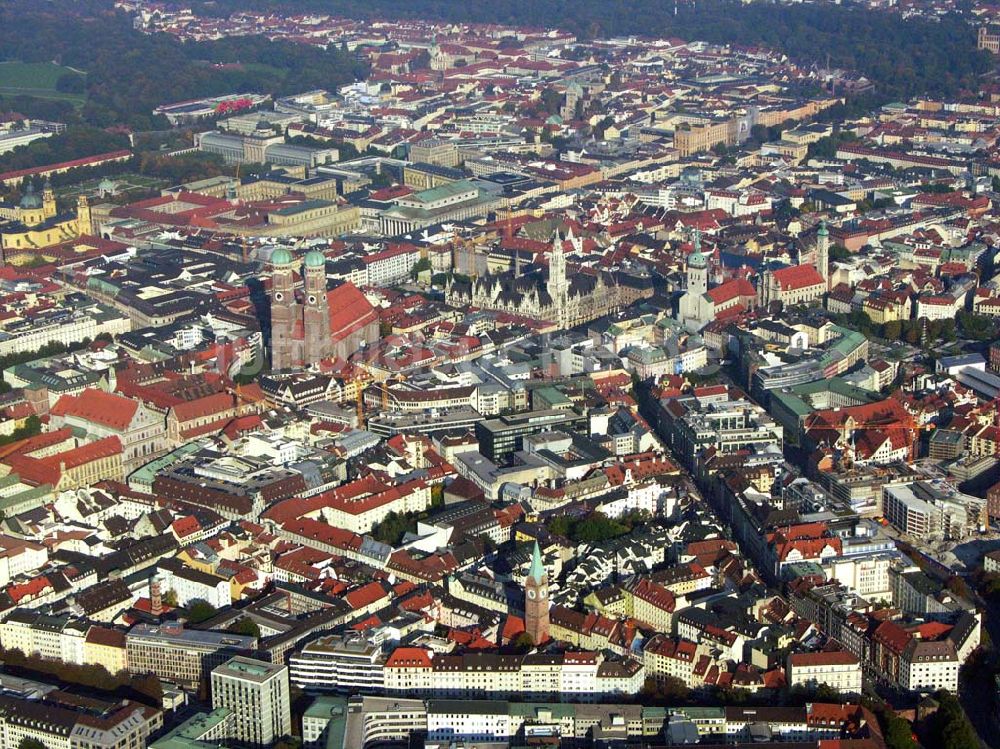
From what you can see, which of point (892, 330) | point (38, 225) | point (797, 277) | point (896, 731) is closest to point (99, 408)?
point (896, 731)

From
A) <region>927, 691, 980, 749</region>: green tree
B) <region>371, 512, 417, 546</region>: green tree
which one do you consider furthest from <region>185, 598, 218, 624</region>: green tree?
<region>927, 691, 980, 749</region>: green tree

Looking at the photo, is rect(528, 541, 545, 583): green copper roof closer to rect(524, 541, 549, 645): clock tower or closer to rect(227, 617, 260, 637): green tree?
rect(524, 541, 549, 645): clock tower

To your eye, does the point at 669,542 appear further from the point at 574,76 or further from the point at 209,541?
the point at 574,76

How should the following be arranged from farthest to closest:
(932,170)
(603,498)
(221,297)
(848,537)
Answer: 1. (932,170)
2. (221,297)
3. (603,498)
4. (848,537)

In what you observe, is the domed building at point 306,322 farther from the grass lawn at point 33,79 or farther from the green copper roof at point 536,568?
the grass lawn at point 33,79

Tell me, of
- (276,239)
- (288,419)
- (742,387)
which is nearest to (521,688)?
(288,419)

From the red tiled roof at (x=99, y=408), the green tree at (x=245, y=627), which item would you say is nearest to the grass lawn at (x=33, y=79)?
the red tiled roof at (x=99, y=408)
